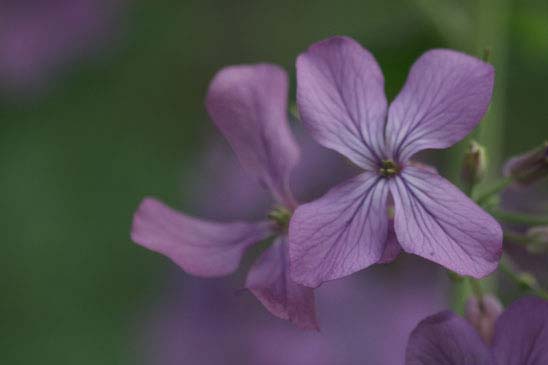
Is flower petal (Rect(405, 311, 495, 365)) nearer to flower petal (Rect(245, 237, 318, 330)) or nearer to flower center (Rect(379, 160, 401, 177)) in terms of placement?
flower petal (Rect(245, 237, 318, 330))

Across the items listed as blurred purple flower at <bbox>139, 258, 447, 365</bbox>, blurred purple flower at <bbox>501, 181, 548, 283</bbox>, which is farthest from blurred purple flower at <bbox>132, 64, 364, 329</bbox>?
blurred purple flower at <bbox>139, 258, 447, 365</bbox>

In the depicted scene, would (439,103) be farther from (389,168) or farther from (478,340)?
Result: (478,340)

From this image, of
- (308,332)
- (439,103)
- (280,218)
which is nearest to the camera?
(439,103)

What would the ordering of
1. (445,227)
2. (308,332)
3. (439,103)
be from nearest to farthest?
1. (445,227)
2. (439,103)
3. (308,332)

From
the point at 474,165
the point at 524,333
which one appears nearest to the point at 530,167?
the point at 474,165

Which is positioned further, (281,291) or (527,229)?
(527,229)

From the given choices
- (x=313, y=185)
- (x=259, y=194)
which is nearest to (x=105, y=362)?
(x=259, y=194)

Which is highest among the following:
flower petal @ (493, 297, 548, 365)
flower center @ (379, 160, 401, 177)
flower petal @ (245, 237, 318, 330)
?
flower center @ (379, 160, 401, 177)
